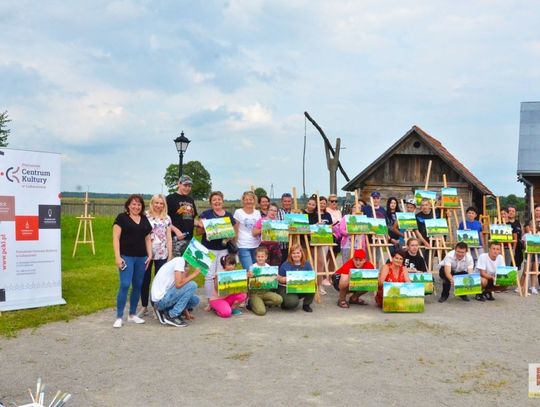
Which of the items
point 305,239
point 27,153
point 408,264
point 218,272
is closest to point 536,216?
point 408,264

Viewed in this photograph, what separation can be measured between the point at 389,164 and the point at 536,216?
31.7 feet

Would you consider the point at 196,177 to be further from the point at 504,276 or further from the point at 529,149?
the point at 504,276

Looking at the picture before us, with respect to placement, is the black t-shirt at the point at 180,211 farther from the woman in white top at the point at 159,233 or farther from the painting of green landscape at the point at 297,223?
the painting of green landscape at the point at 297,223

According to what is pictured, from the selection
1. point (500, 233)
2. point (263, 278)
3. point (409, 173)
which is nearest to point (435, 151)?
point (409, 173)

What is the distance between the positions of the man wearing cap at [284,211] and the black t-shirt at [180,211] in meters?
1.88

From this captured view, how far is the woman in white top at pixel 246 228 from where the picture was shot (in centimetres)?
900

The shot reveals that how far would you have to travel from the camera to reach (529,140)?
22.8m

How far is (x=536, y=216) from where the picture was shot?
11.0 metres

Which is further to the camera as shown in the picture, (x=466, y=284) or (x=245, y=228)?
(x=466, y=284)

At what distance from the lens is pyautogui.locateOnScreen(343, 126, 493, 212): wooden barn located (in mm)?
20000

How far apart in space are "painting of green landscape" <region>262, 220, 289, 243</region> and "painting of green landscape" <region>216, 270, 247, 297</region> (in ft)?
3.50

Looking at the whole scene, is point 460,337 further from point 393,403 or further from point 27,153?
point 27,153

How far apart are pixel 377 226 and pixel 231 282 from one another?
3473 mm

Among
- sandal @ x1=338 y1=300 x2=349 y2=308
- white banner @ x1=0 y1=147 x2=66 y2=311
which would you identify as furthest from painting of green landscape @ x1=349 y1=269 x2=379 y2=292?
white banner @ x1=0 y1=147 x2=66 y2=311
